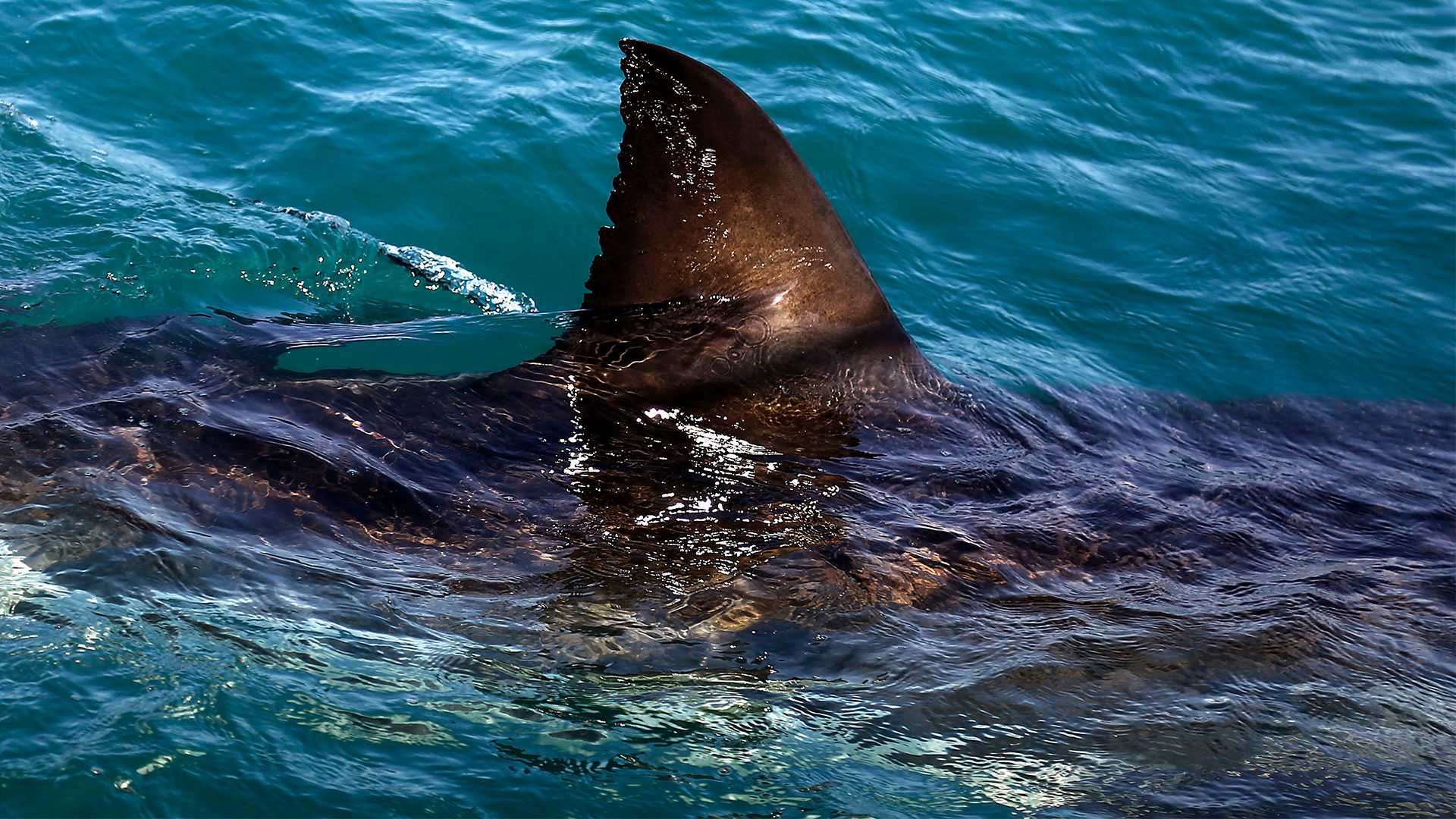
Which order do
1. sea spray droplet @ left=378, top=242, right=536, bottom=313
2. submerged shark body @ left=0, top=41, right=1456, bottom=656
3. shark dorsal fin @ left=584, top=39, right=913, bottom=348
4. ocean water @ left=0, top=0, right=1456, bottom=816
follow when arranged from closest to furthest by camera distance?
ocean water @ left=0, top=0, right=1456, bottom=816 < submerged shark body @ left=0, top=41, right=1456, bottom=656 < shark dorsal fin @ left=584, top=39, right=913, bottom=348 < sea spray droplet @ left=378, top=242, right=536, bottom=313

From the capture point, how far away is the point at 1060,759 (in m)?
4.01

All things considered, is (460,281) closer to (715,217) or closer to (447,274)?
(447,274)

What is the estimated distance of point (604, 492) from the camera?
4617mm

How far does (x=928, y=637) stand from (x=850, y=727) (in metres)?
0.48

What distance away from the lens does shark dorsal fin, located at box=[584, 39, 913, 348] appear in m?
4.73

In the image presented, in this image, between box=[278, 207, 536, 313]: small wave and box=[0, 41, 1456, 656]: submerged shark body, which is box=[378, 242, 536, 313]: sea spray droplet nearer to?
box=[278, 207, 536, 313]: small wave

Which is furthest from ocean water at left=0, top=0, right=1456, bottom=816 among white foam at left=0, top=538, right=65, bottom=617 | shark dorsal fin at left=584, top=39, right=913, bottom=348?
shark dorsal fin at left=584, top=39, right=913, bottom=348

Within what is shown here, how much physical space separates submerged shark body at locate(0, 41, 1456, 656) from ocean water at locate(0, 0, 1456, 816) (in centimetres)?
2

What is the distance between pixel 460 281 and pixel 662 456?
299 centimetres

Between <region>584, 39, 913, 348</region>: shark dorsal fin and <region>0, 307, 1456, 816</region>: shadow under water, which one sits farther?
<region>584, 39, 913, 348</region>: shark dorsal fin

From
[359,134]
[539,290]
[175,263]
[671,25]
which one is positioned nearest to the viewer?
[175,263]

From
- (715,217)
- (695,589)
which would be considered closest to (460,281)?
(715,217)

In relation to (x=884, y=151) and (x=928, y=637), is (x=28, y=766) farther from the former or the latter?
(x=884, y=151)

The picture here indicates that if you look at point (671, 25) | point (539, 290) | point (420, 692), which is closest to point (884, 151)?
point (671, 25)
